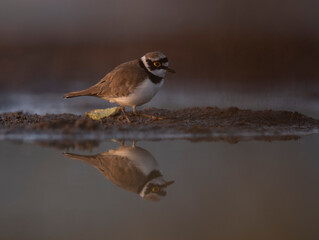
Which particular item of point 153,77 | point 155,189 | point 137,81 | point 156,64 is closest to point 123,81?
point 137,81

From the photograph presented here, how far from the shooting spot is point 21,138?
6.17 meters

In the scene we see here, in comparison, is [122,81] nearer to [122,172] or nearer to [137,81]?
[137,81]

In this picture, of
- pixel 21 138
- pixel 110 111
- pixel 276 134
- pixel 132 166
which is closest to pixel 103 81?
pixel 110 111

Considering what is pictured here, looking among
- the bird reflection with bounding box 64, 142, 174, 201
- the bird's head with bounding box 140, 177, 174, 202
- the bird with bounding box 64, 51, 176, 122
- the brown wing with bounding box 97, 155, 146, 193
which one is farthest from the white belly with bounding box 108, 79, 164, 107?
the bird's head with bounding box 140, 177, 174, 202

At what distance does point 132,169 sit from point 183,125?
2503 millimetres

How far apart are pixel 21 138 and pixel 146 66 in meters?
2.06

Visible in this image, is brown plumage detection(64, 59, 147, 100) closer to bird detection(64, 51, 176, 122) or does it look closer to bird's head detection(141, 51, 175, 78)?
bird detection(64, 51, 176, 122)

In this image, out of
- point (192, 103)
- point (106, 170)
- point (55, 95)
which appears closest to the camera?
point (106, 170)

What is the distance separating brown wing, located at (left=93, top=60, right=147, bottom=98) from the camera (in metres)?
7.15

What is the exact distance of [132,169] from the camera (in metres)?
4.52

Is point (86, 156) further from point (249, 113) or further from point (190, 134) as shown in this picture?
point (249, 113)

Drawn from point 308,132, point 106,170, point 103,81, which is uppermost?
point 103,81

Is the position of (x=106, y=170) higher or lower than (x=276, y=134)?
lower

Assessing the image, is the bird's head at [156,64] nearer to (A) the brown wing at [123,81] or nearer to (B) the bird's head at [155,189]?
(A) the brown wing at [123,81]
